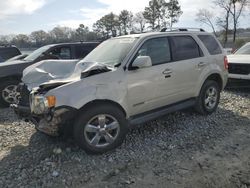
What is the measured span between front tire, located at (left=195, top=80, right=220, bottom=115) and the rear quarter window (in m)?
0.65

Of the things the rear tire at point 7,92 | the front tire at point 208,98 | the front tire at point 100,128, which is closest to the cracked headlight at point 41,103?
the front tire at point 100,128

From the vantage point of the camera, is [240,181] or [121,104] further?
[121,104]

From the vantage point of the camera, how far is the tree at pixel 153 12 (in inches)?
1754

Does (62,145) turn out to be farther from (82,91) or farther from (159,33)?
(159,33)

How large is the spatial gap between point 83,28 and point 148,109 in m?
40.8

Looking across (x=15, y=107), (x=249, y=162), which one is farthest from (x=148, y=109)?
(x=15, y=107)

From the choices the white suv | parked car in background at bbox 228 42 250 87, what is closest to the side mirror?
the white suv

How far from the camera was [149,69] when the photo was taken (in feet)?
15.9

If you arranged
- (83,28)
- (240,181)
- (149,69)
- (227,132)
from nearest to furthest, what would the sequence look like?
(240,181) → (149,69) → (227,132) → (83,28)

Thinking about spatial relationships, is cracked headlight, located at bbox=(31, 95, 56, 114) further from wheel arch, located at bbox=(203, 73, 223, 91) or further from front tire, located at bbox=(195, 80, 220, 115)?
wheel arch, located at bbox=(203, 73, 223, 91)

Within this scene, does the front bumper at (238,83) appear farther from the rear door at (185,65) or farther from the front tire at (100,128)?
the front tire at (100,128)

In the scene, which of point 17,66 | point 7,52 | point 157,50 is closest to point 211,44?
point 157,50

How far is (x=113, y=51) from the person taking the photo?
514 cm

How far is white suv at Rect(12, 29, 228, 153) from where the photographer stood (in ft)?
13.8
